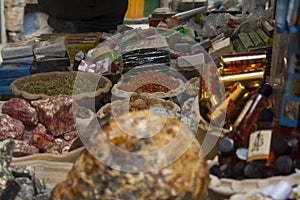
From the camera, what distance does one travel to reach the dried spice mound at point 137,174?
94 cm

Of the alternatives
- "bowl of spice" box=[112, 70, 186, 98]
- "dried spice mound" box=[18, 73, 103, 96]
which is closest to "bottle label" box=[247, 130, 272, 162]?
"bowl of spice" box=[112, 70, 186, 98]

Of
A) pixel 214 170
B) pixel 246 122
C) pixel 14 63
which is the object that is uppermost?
pixel 246 122

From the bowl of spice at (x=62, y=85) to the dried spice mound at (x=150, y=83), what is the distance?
0.11 m

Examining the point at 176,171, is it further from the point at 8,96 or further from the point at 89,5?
the point at 89,5

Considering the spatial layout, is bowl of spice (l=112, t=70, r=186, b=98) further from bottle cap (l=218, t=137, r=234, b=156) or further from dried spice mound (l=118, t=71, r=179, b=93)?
bottle cap (l=218, t=137, r=234, b=156)

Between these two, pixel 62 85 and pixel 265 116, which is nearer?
pixel 265 116

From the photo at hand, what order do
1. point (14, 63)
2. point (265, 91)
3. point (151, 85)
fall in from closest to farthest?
point (265, 91)
point (151, 85)
point (14, 63)

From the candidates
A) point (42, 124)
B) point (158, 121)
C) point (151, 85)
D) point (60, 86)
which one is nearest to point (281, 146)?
point (158, 121)

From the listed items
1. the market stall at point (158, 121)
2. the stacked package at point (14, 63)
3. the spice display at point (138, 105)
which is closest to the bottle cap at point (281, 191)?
the market stall at point (158, 121)

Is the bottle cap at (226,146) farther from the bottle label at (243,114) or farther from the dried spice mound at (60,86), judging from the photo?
the dried spice mound at (60,86)

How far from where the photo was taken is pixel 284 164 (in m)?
1.07

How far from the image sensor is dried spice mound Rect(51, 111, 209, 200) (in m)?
0.94

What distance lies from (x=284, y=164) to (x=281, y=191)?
0.38ft

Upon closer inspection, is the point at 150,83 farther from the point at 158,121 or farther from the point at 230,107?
the point at 158,121
